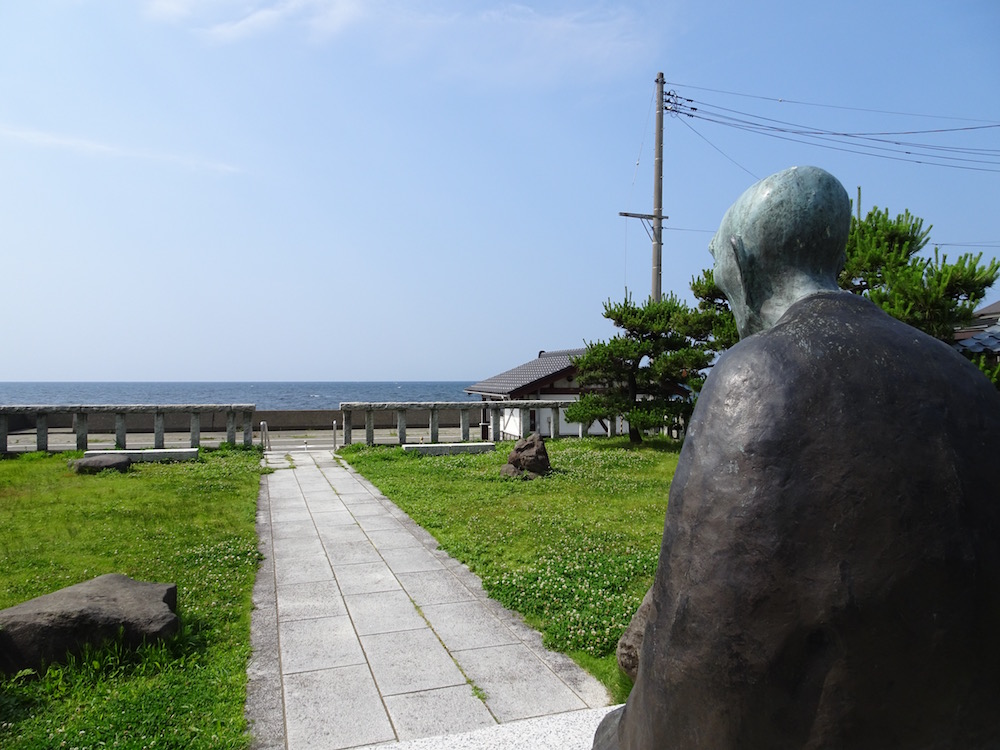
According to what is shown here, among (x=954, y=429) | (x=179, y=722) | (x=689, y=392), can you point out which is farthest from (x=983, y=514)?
(x=689, y=392)

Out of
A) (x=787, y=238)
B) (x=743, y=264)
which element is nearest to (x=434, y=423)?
(x=743, y=264)

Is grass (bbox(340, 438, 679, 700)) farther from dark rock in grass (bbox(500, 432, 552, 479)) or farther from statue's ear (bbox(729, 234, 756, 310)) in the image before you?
statue's ear (bbox(729, 234, 756, 310))

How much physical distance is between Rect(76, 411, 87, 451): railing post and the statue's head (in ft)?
67.0

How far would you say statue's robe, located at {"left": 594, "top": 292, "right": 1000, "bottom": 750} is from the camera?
5.18 ft

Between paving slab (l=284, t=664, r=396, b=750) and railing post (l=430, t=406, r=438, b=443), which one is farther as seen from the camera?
railing post (l=430, t=406, r=438, b=443)

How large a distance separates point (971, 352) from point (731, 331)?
4.66 m

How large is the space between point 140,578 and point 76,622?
7.75 feet

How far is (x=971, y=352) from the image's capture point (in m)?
13.6

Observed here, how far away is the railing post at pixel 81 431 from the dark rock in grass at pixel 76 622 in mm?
A: 15071

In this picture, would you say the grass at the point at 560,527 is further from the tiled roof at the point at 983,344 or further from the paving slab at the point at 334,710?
the tiled roof at the point at 983,344

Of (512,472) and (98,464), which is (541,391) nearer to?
(512,472)

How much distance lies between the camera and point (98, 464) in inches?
594

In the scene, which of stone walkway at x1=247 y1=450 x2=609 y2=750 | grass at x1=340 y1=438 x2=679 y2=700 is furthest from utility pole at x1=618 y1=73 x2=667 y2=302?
stone walkway at x1=247 y1=450 x2=609 y2=750

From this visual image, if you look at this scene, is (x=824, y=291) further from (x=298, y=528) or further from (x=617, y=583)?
(x=298, y=528)
